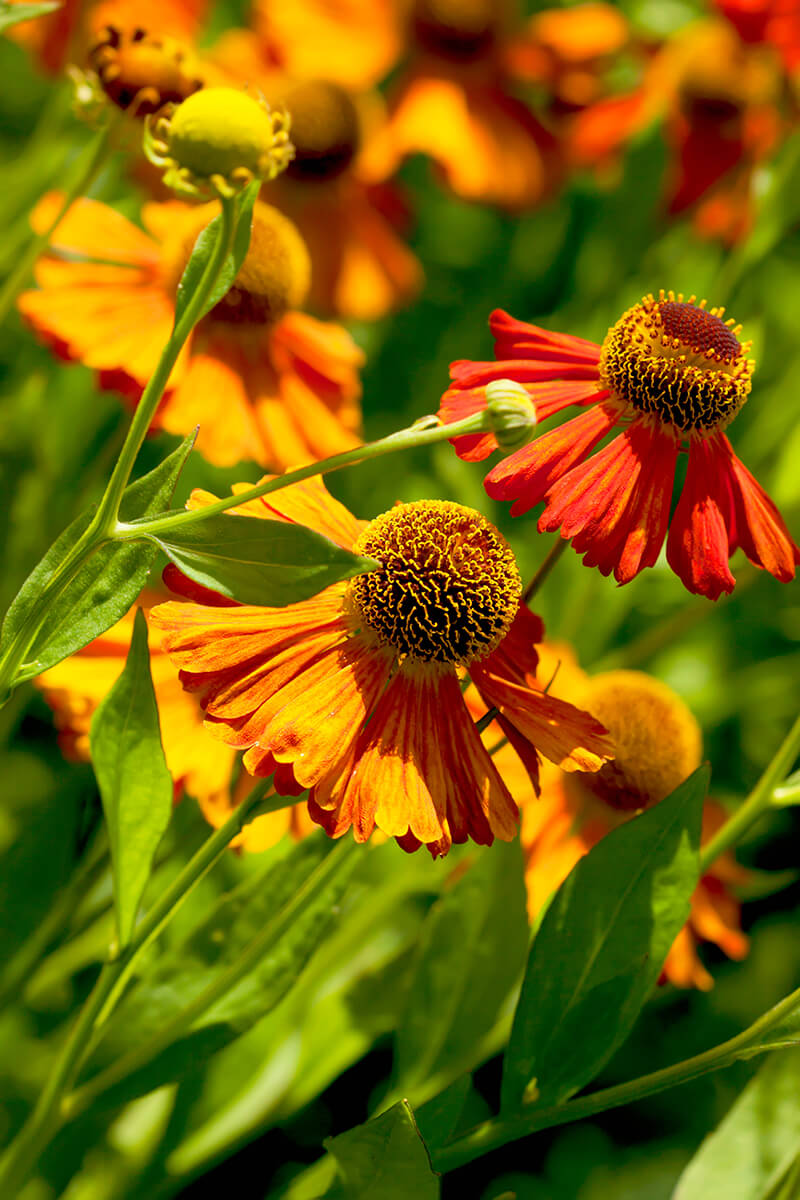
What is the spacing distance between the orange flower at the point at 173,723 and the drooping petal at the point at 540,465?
0.22 metres

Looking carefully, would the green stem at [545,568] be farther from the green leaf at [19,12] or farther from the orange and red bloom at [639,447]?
the green leaf at [19,12]

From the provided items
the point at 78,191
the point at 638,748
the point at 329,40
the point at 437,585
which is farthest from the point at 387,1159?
the point at 329,40

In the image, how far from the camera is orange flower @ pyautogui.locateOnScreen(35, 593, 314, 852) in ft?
2.23

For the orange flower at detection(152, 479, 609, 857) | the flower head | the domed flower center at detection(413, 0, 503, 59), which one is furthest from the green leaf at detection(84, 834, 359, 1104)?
the domed flower center at detection(413, 0, 503, 59)

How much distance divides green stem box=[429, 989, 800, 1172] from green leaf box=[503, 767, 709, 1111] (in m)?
0.01

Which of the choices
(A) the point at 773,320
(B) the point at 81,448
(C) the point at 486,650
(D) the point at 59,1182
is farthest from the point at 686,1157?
(A) the point at 773,320

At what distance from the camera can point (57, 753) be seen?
1073 millimetres

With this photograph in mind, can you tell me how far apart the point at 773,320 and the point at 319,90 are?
1.84 feet

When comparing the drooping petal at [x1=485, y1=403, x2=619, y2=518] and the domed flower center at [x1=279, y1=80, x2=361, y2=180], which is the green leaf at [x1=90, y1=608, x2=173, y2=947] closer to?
the drooping petal at [x1=485, y1=403, x2=619, y2=518]

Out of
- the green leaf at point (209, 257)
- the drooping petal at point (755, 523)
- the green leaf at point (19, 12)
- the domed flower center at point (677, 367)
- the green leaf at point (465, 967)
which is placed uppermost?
the green leaf at point (19, 12)

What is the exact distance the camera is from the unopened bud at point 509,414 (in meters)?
0.46

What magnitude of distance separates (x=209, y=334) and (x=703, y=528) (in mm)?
459

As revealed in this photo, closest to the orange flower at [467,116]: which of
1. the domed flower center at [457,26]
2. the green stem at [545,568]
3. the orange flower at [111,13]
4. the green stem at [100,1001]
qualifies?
the domed flower center at [457,26]

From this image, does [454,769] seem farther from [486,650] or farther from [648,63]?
[648,63]
